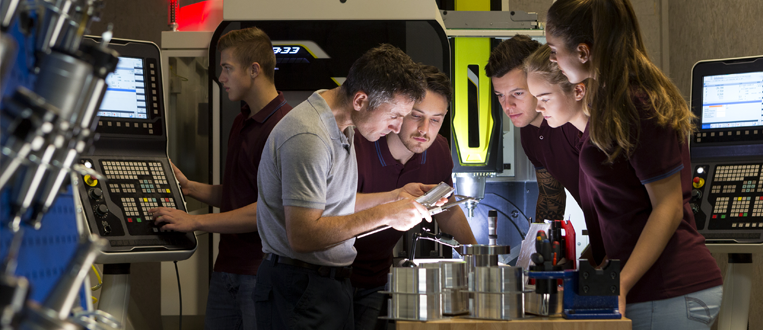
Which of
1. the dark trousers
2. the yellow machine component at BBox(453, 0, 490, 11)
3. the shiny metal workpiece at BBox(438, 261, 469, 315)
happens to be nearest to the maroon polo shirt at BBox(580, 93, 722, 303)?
the shiny metal workpiece at BBox(438, 261, 469, 315)

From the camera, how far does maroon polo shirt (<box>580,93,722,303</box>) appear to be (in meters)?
1.30

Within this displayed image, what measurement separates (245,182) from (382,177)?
0.50m

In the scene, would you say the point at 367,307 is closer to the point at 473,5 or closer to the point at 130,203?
the point at 130,203

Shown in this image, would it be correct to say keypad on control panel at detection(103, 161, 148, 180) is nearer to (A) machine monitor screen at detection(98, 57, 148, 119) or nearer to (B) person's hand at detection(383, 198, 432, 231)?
(A) machine monitor screen at detection(98, 57, 148, 119)

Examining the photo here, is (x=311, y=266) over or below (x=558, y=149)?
below

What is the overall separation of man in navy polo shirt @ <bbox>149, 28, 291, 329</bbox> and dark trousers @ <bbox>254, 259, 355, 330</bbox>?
0.44 meters

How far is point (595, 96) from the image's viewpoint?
4.53 feet

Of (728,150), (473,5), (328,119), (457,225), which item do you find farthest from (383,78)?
(728,150)

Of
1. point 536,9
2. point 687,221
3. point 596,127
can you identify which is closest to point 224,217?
point 596,127

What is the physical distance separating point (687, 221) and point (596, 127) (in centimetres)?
31

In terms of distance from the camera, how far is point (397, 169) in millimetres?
2275

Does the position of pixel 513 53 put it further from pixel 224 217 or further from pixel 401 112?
pixel 224 217

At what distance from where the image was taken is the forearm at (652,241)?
51.0 inches

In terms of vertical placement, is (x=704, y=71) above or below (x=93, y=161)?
above
